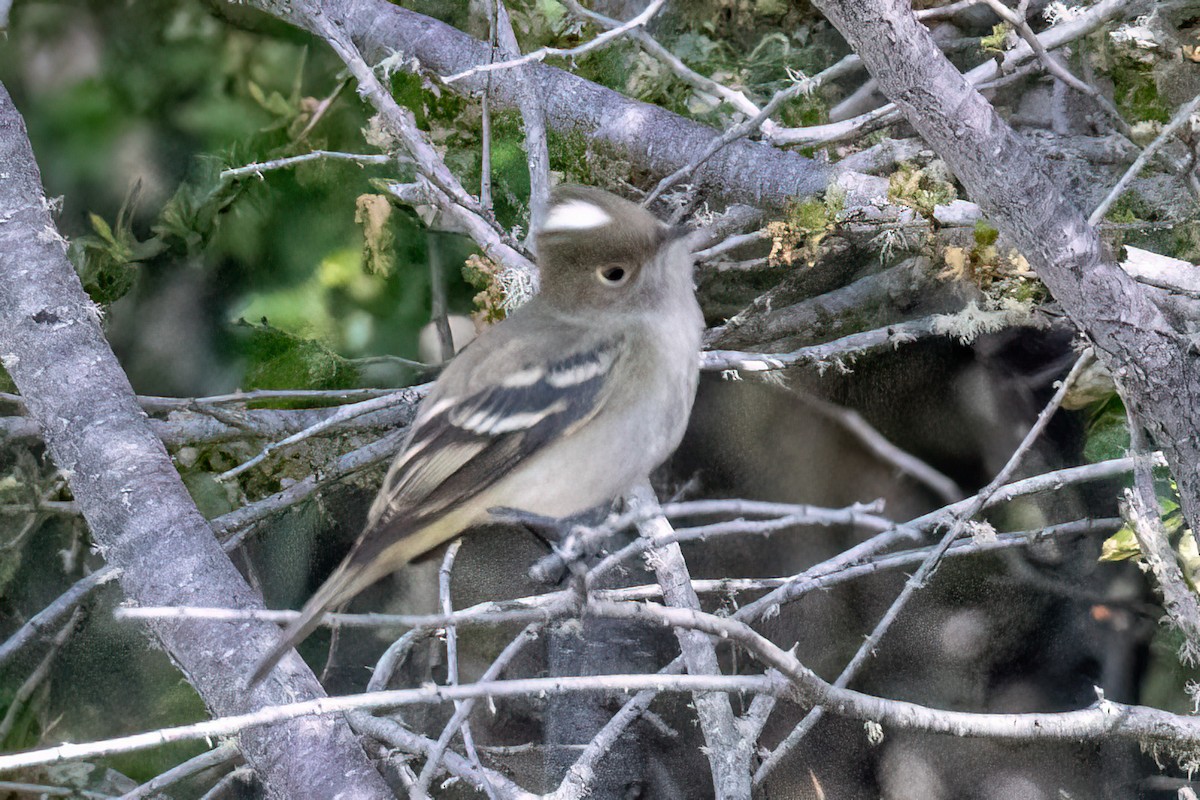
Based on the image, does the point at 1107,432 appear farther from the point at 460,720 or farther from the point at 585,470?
the point at 460,720

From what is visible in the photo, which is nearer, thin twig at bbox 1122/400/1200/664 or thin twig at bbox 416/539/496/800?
thin twig at bbox 416/539/496/800

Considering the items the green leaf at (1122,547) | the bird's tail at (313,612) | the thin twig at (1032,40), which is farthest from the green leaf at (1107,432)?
the bird's tail at (313,612)

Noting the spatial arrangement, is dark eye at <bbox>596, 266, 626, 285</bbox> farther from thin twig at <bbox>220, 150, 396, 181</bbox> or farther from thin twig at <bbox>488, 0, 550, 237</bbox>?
thin twig at <bbox>220, 150, 396, 181</bbox>

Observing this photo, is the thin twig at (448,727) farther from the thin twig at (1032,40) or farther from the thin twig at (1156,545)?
the thin twig at (1032,40)

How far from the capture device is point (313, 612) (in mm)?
1155

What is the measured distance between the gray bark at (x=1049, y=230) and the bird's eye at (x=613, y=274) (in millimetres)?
453

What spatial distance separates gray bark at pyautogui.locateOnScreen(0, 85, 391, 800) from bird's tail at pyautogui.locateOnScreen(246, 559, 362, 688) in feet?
1.23

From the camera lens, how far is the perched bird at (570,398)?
1.28 metres

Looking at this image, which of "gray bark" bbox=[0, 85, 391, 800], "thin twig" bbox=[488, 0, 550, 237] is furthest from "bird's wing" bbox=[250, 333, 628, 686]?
"thin twig" bbox=[488, 0, 550, 237]

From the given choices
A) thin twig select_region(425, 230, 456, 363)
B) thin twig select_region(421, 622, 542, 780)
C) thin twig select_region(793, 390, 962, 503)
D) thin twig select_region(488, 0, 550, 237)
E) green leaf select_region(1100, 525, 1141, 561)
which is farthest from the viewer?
thin twig select_region(425, 230, 456, 363)

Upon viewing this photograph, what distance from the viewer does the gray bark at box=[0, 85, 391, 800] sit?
59.8 inches

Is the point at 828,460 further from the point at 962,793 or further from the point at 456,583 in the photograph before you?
the point at 456,583

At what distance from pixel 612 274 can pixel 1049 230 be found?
1.96 ft

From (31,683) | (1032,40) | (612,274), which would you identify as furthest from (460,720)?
(1032,40)
